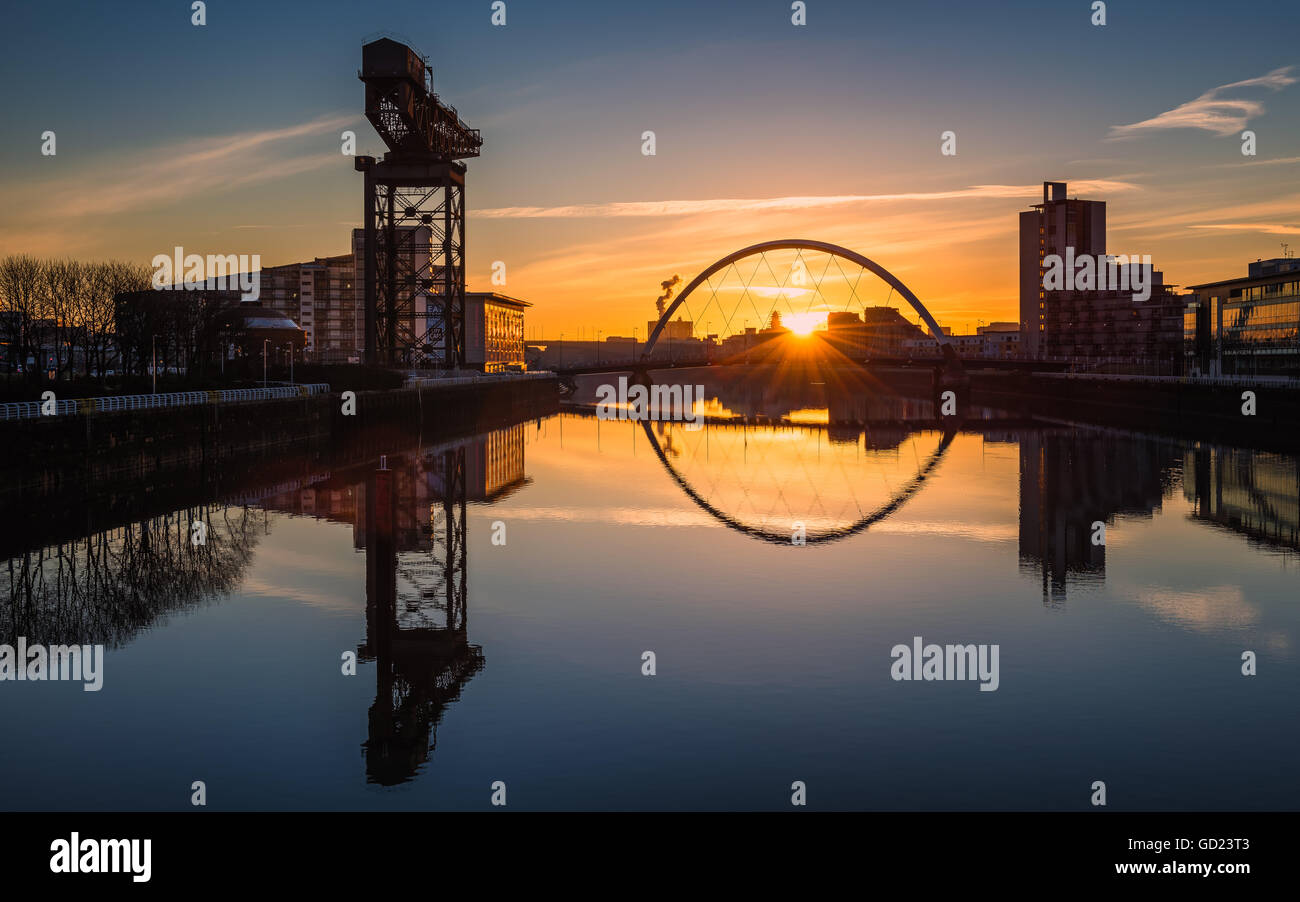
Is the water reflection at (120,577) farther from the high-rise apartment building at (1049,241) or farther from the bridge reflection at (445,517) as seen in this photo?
the high-rise apartment building at (1049,241)

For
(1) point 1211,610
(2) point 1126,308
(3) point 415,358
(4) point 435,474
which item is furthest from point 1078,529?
(2) point 1126,308

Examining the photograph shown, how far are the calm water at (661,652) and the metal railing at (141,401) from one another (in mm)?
4392

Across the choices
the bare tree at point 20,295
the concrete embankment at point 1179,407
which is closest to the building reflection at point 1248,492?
the concrete embankment at point 1179,407

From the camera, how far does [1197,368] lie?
101938 mm

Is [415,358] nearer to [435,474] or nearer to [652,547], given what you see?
[435,474]

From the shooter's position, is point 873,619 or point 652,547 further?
point 652,547

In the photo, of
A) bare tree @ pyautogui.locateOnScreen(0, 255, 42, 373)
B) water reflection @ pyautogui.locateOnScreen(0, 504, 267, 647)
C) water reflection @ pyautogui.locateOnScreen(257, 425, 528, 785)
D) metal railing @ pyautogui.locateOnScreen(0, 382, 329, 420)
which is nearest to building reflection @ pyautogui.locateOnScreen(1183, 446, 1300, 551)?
water reflection @ pyautogui.locateOnScreen(257, 425, 528, 785)

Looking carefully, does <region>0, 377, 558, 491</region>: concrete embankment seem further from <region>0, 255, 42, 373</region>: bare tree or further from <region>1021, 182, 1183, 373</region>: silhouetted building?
<region>1021, 182, 1183, 373</region>: silhouetted building

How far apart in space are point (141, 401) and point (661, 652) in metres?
33.0

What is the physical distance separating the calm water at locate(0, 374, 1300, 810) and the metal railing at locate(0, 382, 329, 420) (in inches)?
173

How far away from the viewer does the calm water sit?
14195 mm

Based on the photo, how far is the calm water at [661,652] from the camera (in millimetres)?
14195
